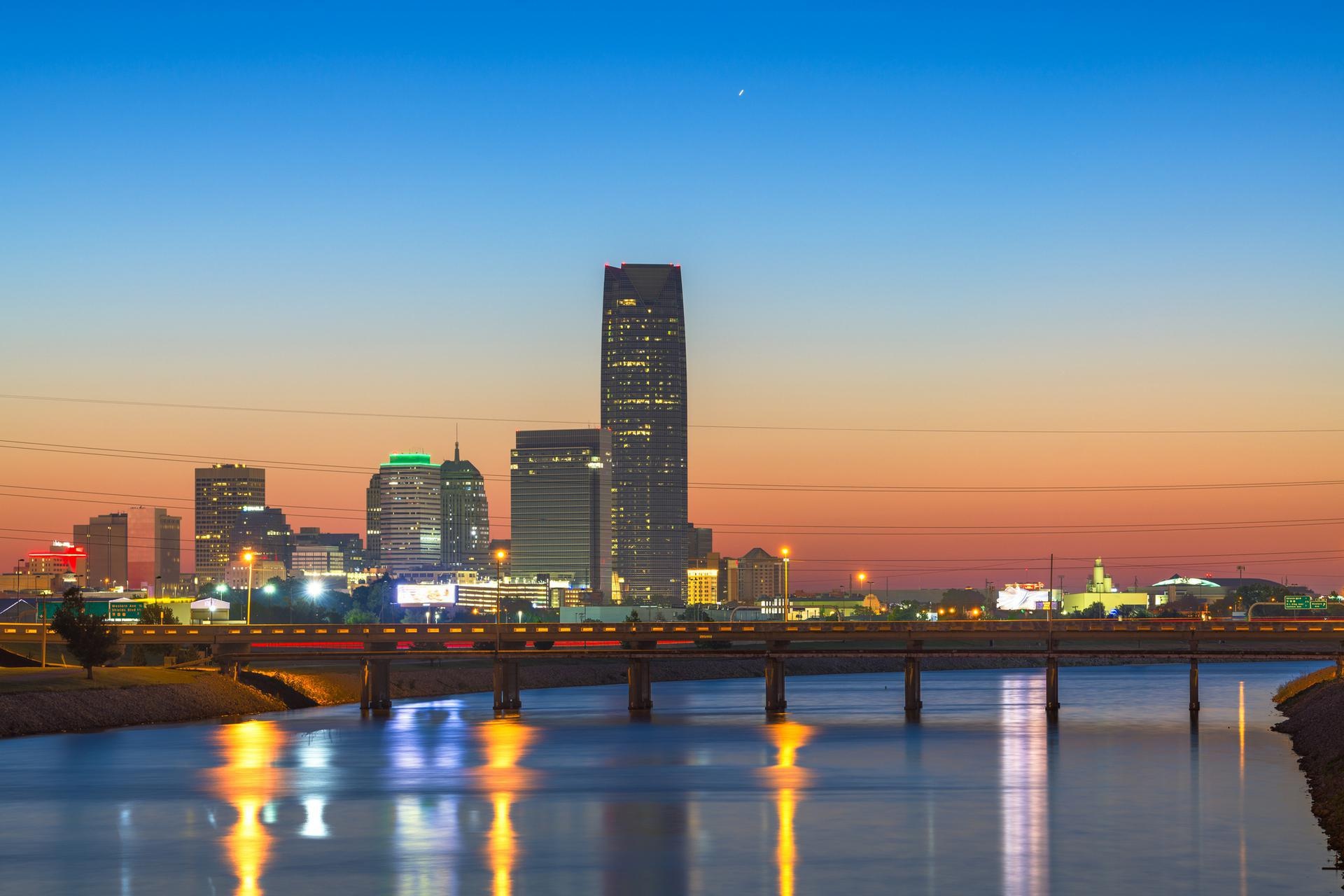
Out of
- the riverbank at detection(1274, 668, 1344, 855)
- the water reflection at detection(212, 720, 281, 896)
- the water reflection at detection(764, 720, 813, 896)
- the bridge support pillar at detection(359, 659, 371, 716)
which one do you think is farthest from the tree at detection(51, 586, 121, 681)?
the riverbank at detection(1274, 668, 1344, 855)

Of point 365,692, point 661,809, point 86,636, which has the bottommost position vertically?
point 365,692

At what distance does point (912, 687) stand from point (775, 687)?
11.4m

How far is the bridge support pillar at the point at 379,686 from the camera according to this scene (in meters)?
128

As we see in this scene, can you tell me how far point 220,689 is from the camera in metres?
124

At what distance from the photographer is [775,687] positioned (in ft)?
423

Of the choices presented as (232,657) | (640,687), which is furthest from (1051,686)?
(232,657)

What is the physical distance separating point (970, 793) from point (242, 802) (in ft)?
103

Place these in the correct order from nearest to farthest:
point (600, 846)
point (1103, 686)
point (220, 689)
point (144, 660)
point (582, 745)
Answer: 1. point (600, 846)
2. point (582, 745)
3. point (220, 689)
4. point (144, 660)
5. point (1103, 686)

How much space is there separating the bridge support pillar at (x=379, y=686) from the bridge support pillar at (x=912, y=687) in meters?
42.8

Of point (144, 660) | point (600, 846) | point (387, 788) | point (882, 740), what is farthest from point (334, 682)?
point (600, 846)

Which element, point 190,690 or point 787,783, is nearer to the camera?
point 787,783

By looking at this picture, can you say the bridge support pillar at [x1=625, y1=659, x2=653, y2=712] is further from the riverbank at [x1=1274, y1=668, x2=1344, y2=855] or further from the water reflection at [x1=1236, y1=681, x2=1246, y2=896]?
the riverbank at [x1=1274, y1=668, x2=1344, y2=855]

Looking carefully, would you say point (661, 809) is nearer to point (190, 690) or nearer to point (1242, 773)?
point (1242, 773)

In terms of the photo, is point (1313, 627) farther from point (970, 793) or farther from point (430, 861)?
point (430, 861)
